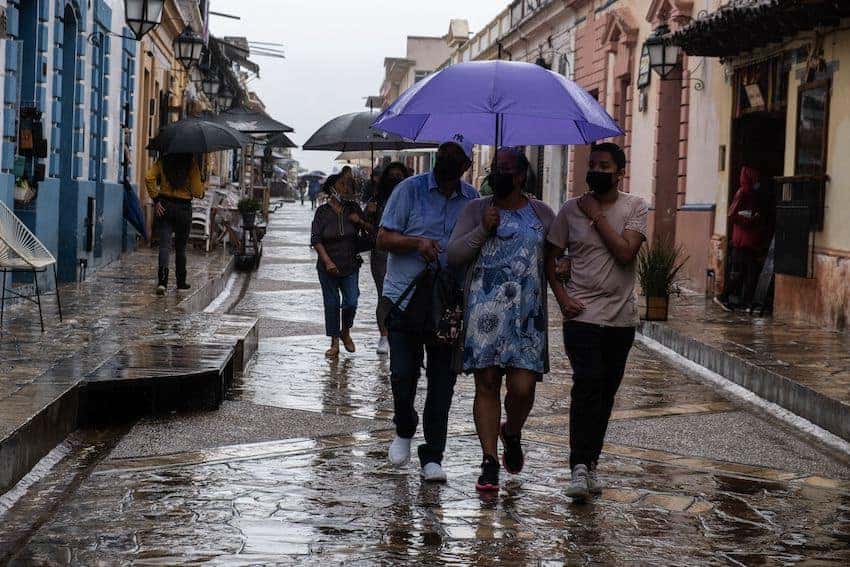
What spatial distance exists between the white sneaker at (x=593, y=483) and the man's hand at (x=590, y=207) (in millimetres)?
1152

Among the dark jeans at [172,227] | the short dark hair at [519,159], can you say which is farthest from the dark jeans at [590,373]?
the dark jeans at [172,227]

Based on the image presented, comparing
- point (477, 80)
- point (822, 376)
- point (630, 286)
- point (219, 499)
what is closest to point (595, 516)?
point (630, 286)

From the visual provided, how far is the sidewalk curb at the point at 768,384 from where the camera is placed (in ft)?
28.7

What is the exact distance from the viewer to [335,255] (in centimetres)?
1170

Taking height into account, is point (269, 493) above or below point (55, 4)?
below

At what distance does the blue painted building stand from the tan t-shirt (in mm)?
7502

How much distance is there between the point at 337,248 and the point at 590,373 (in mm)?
5509

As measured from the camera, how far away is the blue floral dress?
249 inches

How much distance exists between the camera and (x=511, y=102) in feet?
21.7

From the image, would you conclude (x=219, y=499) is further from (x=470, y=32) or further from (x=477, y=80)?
(x=470, y=32)

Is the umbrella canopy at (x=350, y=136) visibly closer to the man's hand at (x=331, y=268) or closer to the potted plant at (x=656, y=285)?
the man's hand at (x=331, y=268)

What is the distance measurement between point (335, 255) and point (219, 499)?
5.73 m

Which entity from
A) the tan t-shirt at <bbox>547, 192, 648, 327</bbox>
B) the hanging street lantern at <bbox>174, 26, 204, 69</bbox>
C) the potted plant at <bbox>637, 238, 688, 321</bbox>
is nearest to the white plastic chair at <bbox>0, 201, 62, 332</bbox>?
the tan t-shirt at <bbox>547, 192, 648, 327</bbox>

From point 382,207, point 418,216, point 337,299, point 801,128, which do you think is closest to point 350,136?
point 382,207
